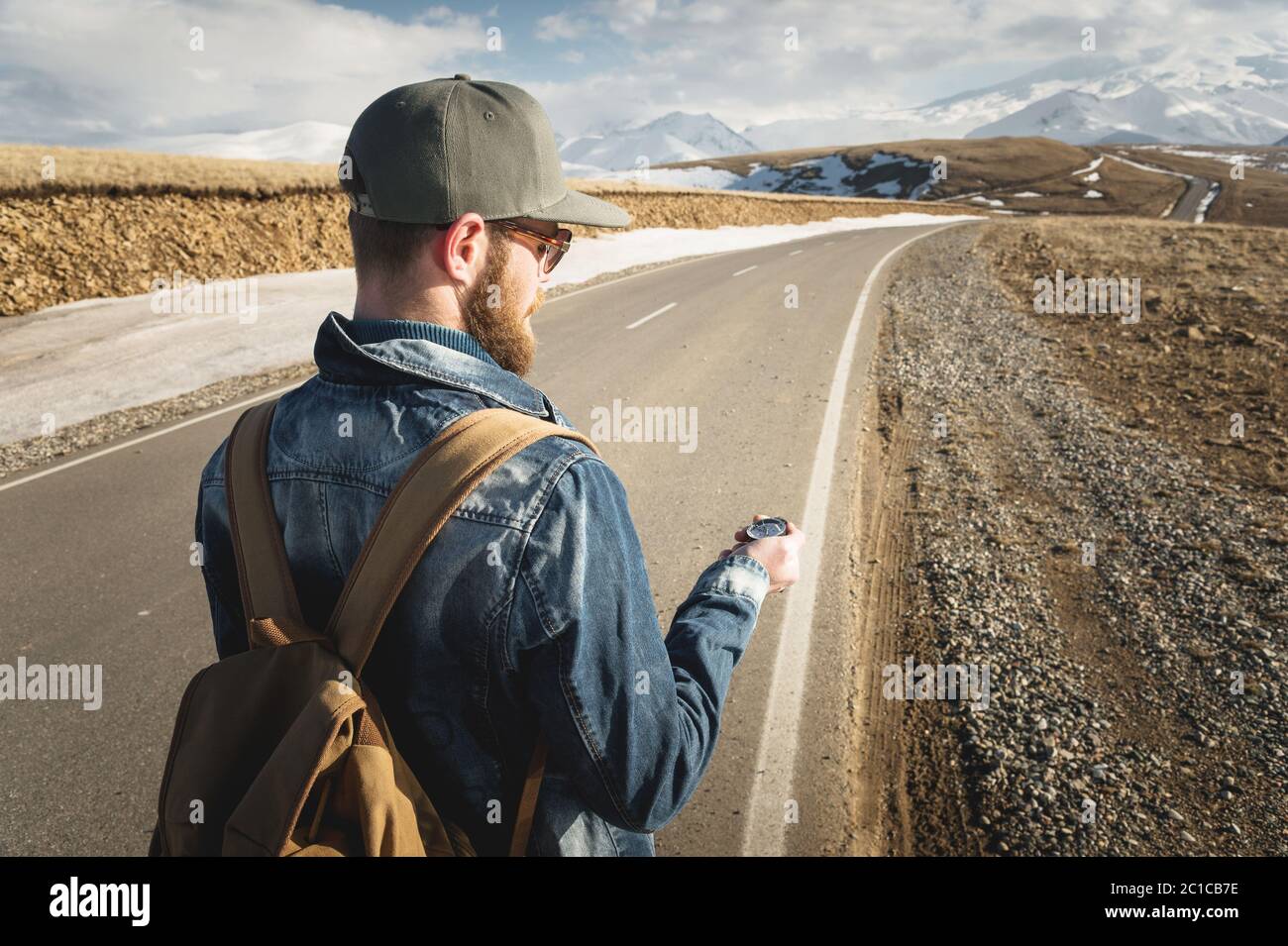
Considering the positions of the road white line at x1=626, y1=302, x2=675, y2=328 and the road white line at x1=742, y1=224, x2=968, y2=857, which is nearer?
the road white line at x1=742, y1=224, x2=968, y2=857

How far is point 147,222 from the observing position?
15.9m

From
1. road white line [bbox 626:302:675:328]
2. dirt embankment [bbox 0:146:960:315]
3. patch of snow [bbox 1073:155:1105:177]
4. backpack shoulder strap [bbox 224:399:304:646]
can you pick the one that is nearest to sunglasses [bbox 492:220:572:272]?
backpack shoulder strap [bbox 224:399:304:646]

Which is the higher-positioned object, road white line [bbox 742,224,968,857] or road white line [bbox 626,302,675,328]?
road white line [bbox 626,302,675,328]

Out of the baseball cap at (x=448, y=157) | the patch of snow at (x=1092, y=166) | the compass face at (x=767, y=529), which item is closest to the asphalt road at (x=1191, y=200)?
the patch of snow at (x=1092, y=166)

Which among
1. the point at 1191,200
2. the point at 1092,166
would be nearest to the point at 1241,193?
the point at 1191,200

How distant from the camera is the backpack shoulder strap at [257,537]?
119 cm

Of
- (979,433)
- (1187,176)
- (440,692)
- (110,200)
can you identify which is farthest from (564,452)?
(1187,176)

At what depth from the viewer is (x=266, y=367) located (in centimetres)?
1015

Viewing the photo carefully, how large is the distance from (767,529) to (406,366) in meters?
1.11

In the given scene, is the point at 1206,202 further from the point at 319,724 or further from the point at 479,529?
the point at 319,724

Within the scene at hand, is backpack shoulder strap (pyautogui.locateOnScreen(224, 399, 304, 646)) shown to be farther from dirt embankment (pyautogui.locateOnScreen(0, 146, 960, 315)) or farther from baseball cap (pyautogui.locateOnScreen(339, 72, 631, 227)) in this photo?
dirt embankment (pyautogui.locateOnScreen(0, 146, 960, 315))

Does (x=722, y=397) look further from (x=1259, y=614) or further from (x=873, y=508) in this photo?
(x=1259, y=614)

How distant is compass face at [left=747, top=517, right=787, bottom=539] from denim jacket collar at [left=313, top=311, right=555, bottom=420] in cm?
85

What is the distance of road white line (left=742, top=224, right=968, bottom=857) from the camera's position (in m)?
2.76
